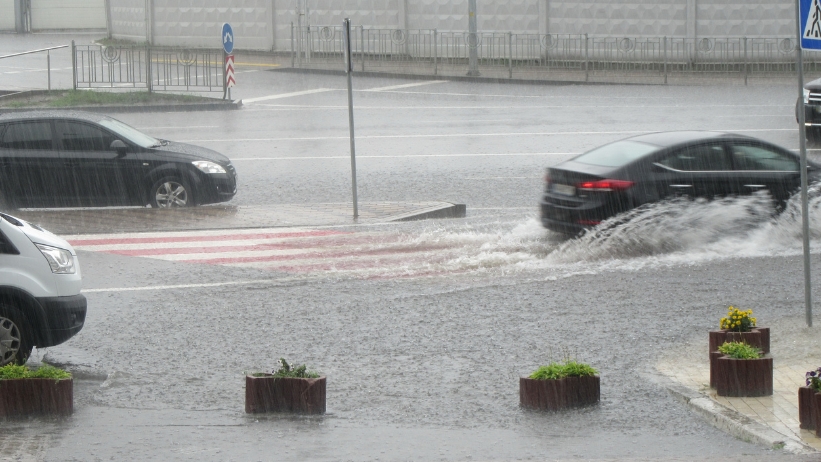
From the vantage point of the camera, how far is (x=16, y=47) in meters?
45.9

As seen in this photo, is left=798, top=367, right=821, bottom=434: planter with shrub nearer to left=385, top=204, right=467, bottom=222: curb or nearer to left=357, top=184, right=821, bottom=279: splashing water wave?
left=357, top=184, right=821, bottom=279: splashing water wave

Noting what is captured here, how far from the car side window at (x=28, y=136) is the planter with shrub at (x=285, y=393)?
368 inches

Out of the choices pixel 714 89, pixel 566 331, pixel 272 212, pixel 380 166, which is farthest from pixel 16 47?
pixel 566 331

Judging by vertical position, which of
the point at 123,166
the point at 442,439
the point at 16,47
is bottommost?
the point at 442,439

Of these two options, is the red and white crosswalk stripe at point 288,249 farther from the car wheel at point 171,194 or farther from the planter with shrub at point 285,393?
the planter with shrub at point 285,393

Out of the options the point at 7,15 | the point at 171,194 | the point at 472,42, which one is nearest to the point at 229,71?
the point at 472,42

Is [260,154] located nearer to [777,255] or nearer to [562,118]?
[562,118]

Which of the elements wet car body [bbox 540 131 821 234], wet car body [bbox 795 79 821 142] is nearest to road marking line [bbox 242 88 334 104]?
wet car body [bbox 795 79 821 142]

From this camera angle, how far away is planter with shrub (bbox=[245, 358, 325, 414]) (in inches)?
304

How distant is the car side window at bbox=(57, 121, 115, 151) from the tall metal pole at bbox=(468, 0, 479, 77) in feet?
64.9

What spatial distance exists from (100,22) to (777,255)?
46.4m

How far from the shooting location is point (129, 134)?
16578mm

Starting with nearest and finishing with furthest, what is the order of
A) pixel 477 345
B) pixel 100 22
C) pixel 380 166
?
pixel 477 345, pixel 380 166, pixel 100 22

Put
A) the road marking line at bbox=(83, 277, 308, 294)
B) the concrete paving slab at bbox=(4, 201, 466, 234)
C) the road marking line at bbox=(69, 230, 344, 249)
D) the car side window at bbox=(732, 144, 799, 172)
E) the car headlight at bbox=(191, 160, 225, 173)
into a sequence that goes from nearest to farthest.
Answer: the road marking line at bbox=(83, 277, 308, 294) → the car side window at bbox=(732, 144, 799, 172) → the road marking line at bbox=(69, 230, 344, 249) → the concrete paving slab at bbox=(4, 201, 466, 234) → the car headlight at bbox=(191, 160, 225, 173)
